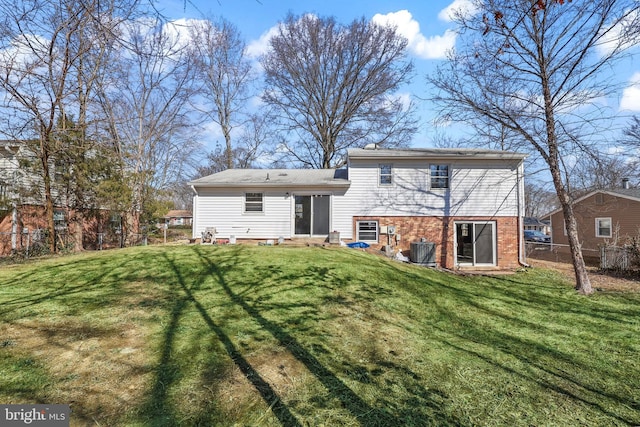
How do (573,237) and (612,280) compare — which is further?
(612,280)

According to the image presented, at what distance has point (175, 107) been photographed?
20.5m

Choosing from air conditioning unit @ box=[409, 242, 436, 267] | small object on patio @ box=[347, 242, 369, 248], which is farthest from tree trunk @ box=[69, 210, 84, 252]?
air conditioning unit @ box=[409, 242, 436, 267]

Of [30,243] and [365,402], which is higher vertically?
[30,243]

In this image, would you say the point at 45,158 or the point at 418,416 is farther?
the point at 45,158

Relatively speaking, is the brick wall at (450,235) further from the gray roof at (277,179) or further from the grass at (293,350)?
the grass at (293,350)

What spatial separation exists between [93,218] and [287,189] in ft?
32.0

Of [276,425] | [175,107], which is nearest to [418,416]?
[276,425]

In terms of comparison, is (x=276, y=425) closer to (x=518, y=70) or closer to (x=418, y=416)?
(x=418, y=416)

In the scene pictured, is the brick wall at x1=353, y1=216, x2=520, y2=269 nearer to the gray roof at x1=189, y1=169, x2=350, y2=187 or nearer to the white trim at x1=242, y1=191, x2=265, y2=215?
the gray roof at x1=189, y1=169, x2=350, y2=187

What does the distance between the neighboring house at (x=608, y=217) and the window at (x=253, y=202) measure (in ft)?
58.8

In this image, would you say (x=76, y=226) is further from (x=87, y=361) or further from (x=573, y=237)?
(x=573, y=237)

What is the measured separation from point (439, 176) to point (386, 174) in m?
2.43

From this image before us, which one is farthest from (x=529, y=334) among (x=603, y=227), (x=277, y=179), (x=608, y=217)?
(x=603, y=227)

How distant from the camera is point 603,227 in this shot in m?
20.8
